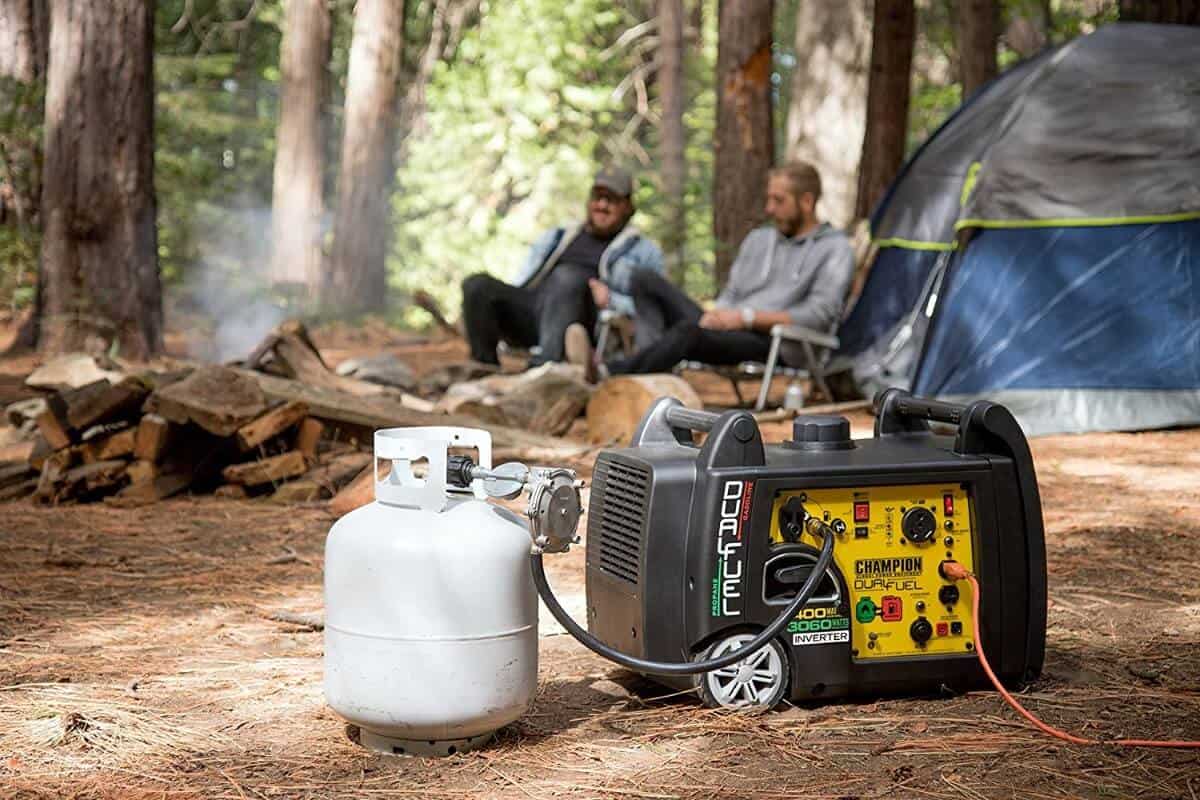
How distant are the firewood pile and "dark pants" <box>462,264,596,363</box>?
216 cm

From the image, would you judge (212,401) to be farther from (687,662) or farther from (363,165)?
(363,165)

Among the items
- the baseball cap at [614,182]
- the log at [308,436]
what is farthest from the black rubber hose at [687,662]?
the baseball cap at [614,182]

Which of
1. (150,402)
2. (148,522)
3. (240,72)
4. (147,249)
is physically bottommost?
(148,522)

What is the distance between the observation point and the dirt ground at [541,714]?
2.52 m

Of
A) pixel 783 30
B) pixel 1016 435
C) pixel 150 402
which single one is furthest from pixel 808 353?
pixel 783 30

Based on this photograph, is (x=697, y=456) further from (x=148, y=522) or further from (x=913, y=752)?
(x=148, y=522)

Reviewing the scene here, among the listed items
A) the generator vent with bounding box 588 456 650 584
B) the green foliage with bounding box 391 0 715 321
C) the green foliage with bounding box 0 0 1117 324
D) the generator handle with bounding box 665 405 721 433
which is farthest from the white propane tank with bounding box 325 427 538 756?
the green foliage with bounding box 391 0 715 321

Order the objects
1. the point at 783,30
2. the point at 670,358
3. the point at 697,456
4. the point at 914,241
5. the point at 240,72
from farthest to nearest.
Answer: the point at 783,30
the point at 240,72
the point at 914,241
the point at 670,358
the point at 697,456

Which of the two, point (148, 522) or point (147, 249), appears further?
point (147, 249)

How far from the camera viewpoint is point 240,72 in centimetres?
2466

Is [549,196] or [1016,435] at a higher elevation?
[549,196]

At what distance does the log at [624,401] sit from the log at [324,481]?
1.34 m

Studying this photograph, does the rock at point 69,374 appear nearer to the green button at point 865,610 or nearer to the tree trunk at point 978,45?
the green button at point 865,610

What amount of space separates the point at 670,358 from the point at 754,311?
539 millimetres
